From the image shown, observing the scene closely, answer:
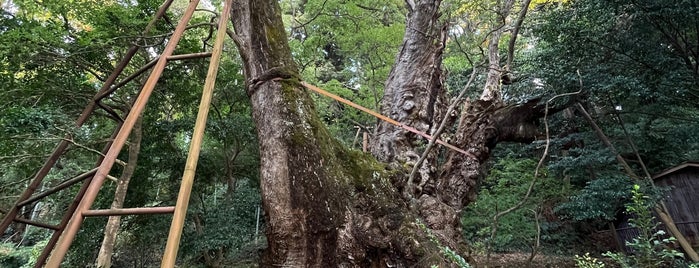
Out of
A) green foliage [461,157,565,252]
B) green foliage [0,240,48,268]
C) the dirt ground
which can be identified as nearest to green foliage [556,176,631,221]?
green foliage [461,157,565,252]

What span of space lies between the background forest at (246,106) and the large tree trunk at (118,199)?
29 millimetres

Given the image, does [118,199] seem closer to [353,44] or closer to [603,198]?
[353,44]

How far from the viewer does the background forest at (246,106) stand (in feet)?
10.9

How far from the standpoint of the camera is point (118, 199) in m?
4.15

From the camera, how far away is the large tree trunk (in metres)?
4.18

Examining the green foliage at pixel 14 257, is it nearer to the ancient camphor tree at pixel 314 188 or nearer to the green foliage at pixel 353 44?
the green foliage at pixel 353 44

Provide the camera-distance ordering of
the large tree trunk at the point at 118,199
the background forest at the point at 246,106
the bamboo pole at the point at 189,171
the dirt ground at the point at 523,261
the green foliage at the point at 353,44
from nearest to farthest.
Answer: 1. the bamboo pole at the point at 189,171
2. the background forest at the point at 246,106
3. the large tree trunk at the point at 118,199
4. the green foliage at the point at 353,44
5. the dirt ground at the point at 523,261

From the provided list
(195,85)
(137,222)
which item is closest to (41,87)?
(195,85)

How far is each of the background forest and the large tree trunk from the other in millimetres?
29

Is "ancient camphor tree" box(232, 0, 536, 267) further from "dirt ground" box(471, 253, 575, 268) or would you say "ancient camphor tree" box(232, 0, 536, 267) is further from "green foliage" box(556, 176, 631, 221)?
"dirt ground" box(471, 253, 575, 268)

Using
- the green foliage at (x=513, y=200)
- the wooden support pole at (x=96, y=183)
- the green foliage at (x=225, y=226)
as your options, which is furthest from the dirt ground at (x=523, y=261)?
the wooden support pole at (x=96, y=183)

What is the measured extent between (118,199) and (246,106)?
2090 millimetres

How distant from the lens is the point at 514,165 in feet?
21.2

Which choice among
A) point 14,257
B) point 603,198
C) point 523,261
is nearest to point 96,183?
point 603,198
